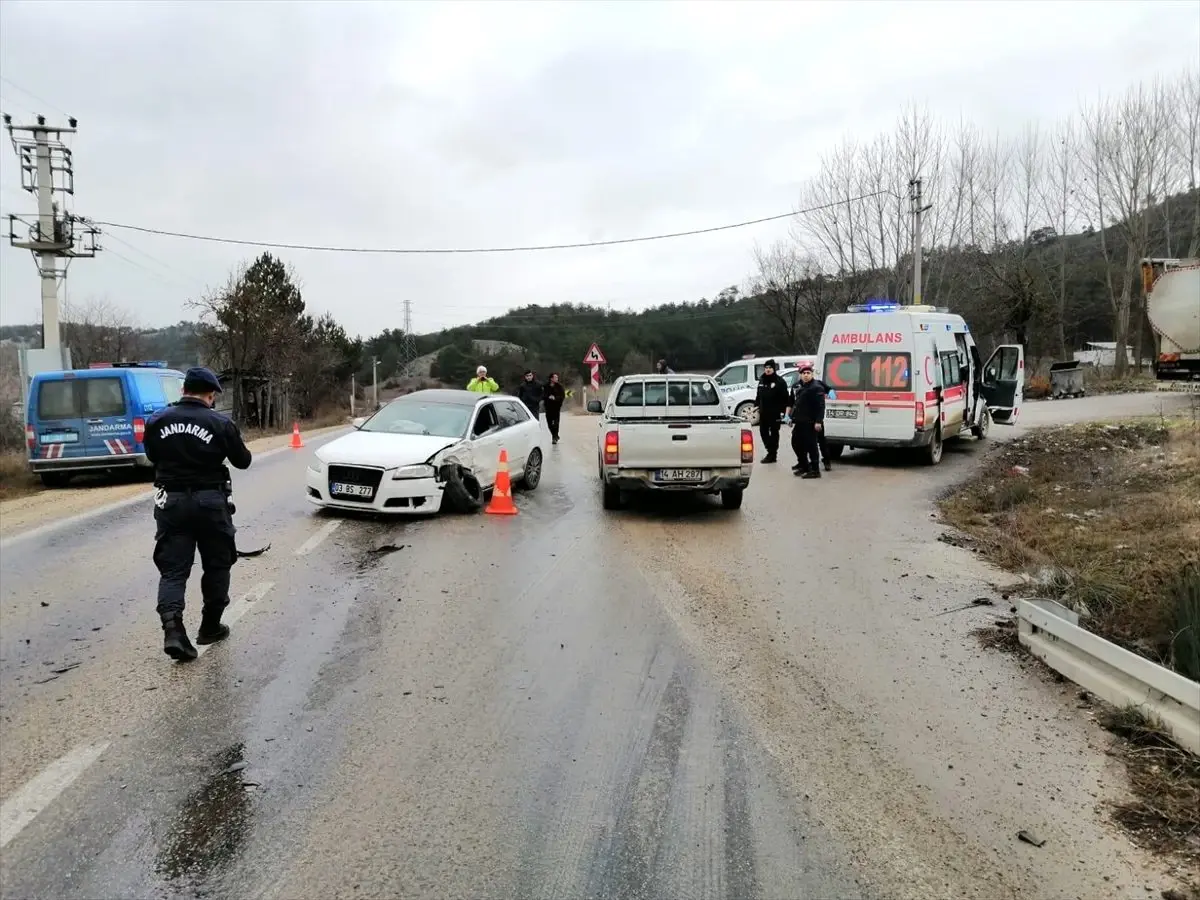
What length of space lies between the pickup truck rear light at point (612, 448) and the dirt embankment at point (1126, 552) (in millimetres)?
4109

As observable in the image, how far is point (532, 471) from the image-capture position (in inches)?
493

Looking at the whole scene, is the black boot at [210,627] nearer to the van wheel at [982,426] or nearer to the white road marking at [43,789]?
the white road marking at [43,789]

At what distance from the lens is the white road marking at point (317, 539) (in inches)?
319

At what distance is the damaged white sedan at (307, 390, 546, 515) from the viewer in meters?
9.59

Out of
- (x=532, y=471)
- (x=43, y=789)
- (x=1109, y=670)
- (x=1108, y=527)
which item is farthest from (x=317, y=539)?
(x=1108, y=527)

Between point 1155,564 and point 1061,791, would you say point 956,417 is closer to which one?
point 1155,564

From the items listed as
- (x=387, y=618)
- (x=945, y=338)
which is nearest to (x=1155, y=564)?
(x=387, y=618)

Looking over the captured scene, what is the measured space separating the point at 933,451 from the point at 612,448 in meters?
7.86

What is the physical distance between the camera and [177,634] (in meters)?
5.02

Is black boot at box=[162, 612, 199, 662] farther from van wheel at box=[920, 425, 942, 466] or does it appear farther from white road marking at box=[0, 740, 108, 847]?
van wheel at box=[920, 425, 942, 466]

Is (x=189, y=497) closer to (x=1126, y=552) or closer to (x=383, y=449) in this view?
(x=383, y=449)

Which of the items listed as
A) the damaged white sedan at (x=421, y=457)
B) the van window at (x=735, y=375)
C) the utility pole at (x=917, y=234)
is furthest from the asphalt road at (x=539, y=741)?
the utility pole at (x=917, y=234)

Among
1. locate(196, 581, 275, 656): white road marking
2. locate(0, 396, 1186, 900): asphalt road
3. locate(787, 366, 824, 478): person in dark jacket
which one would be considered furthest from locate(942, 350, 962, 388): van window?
locate(196, 581, 275, 656): white road marking

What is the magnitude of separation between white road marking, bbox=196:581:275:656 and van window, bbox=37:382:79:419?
9252mm
